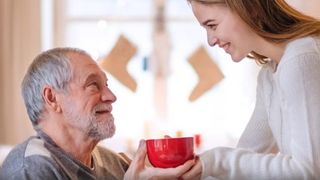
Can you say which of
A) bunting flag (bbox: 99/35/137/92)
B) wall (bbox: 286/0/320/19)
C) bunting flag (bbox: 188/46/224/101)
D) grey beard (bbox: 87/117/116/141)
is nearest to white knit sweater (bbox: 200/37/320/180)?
grey beard (bbox: 87/117/116/141)

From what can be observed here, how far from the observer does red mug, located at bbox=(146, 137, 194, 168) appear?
37.8 inches

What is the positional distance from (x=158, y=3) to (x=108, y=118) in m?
1.49

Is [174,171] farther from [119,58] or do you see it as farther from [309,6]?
[309,6]

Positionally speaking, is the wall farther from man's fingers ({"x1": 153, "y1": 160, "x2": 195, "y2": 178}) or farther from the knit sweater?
man's fingers ({"x1": 153, "y1": 160, "x2": 195, "y2": 178})

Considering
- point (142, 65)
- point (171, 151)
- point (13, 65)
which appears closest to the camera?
point (171, 151)

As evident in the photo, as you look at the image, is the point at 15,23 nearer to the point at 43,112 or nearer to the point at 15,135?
the point at 15,135

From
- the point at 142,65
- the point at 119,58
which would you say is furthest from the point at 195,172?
the point at 142,65

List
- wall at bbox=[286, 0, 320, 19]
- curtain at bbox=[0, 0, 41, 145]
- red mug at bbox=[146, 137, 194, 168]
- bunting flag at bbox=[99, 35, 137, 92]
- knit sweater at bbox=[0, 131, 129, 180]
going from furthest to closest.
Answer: curtain at bbox=[0, 0, 41, 145]
wall at bbox=[286, 0, 320, 19]
bunting flag at bbox=[99, 35, 137, 92]
knit sweater at bbox=[0, 131, 129, 180]
red mug at bbox=[146, 137, 194, 168]

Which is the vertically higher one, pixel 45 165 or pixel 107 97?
pixel 107 97

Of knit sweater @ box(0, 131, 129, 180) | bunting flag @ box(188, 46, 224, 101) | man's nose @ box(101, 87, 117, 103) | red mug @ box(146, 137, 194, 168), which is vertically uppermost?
bunting flag @ box(188, 46, 224, 101)

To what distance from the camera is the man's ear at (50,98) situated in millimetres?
1227

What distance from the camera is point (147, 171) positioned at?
38.6 inches

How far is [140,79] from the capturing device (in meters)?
→ 2.62

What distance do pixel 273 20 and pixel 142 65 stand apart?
1.64m
